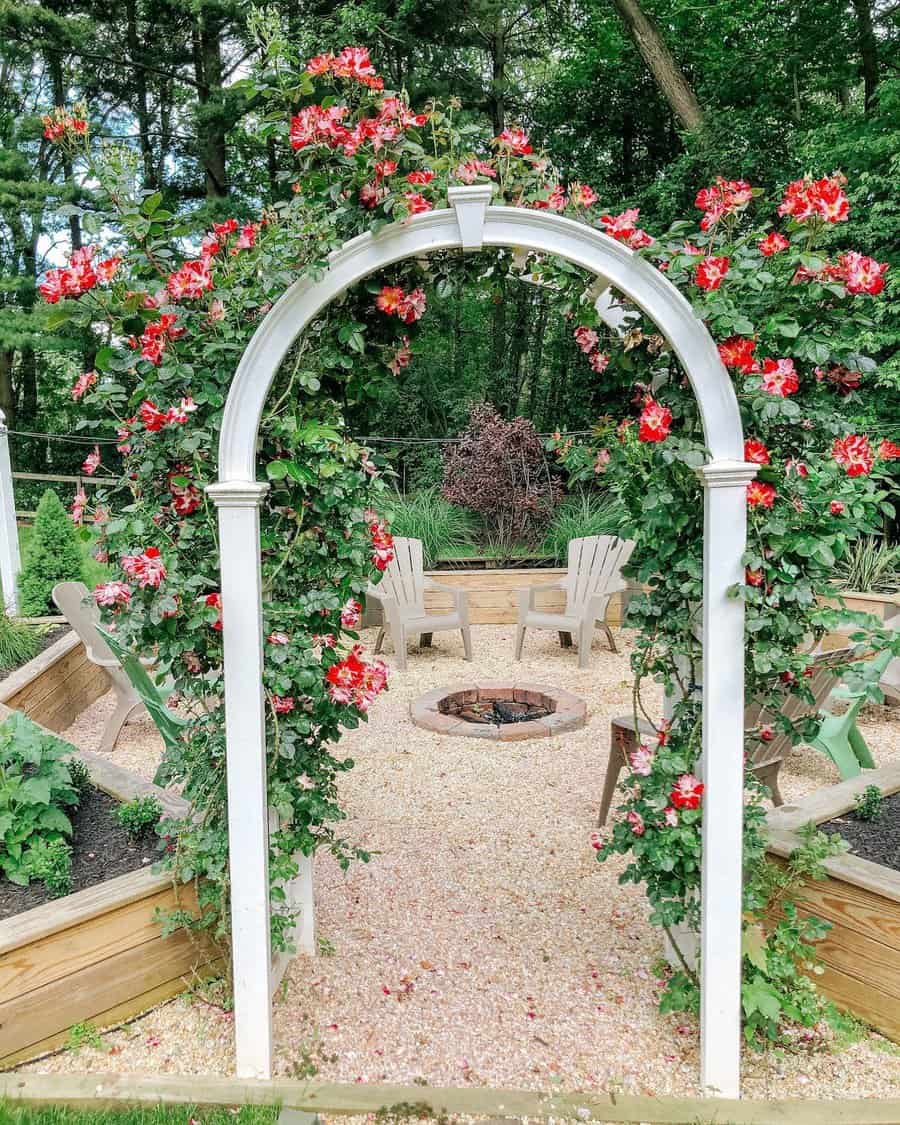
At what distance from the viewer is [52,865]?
Answer: 206 centimetres

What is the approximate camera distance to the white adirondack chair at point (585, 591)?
5.43m

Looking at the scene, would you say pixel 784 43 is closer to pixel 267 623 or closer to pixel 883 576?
pixel 883 576

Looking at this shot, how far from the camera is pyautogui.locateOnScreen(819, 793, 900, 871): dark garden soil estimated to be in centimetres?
212

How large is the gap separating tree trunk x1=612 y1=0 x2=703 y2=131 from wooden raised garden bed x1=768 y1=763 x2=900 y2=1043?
8.41m

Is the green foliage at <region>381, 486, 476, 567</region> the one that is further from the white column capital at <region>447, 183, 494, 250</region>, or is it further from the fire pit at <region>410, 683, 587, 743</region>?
the white column capital at <region>447, 183, 494, 250</region>

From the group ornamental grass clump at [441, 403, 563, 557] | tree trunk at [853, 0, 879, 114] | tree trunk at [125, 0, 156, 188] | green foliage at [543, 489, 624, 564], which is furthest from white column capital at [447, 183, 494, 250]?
tree trunk at [125, 0, 156, 188]

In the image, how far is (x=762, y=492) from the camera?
173cm

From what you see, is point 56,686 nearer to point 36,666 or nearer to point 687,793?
point 36,666

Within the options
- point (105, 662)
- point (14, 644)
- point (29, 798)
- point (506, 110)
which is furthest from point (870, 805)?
point (506, 110)

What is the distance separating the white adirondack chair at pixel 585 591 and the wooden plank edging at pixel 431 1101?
12.3ft

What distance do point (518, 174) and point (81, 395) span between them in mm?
1106

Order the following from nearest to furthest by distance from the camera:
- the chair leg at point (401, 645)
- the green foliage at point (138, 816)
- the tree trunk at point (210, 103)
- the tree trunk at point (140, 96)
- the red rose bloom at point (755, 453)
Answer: the red rose bloom at point (755, 453)
the green foliage at point (138, 816)
the chair leg at point (401, 645)
the tree trunk at point (210, 103)
the tree trunk at point (140, 96)

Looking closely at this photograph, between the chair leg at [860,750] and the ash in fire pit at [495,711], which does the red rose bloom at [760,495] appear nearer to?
the chair leg at [860,750]

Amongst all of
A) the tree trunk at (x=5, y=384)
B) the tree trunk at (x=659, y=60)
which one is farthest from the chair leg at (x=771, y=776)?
the tree trunk at (x=5, y=384)
